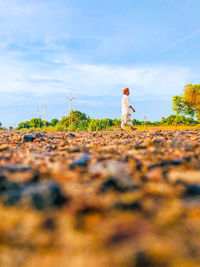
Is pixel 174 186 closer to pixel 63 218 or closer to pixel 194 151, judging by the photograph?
pixel 63 218

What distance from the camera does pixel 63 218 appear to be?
4.00 feet

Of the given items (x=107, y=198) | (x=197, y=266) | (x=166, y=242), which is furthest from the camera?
(x=107, y=198)

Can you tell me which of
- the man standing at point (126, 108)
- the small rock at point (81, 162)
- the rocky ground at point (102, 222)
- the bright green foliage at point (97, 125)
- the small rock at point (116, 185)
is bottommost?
the rocky ground at point (102, 222)

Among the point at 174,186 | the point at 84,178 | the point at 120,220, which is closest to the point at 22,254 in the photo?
the point at 120,220

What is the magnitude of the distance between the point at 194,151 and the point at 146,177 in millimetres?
1584

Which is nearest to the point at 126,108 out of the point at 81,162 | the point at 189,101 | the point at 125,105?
the point at 125,105

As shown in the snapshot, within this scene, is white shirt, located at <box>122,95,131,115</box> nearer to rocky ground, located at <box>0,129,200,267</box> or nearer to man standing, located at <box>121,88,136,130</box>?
man standing, located at <box>121,88,136,130</box>

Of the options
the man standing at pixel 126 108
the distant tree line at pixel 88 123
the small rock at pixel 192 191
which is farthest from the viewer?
the distant tree line at pixel 88 123

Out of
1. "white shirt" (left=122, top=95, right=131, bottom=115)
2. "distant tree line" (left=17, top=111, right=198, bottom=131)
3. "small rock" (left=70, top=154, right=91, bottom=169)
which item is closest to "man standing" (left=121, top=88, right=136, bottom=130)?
"white shirt" (left=122, top=95, right=131, bottom=115)

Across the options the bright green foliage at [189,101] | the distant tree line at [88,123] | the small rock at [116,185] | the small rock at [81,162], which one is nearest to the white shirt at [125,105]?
the distant tree line at [88,123]

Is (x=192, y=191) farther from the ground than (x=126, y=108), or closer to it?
closer to it

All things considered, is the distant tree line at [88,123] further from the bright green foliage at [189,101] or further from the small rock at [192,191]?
the small rock at [192,191]

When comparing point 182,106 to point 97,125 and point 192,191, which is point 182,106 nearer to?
point 97,125

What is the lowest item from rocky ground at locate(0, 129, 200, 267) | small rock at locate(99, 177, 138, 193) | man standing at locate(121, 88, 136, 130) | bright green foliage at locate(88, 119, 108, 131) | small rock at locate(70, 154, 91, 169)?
rocky ground at locate(0, 129, 200, 267)
